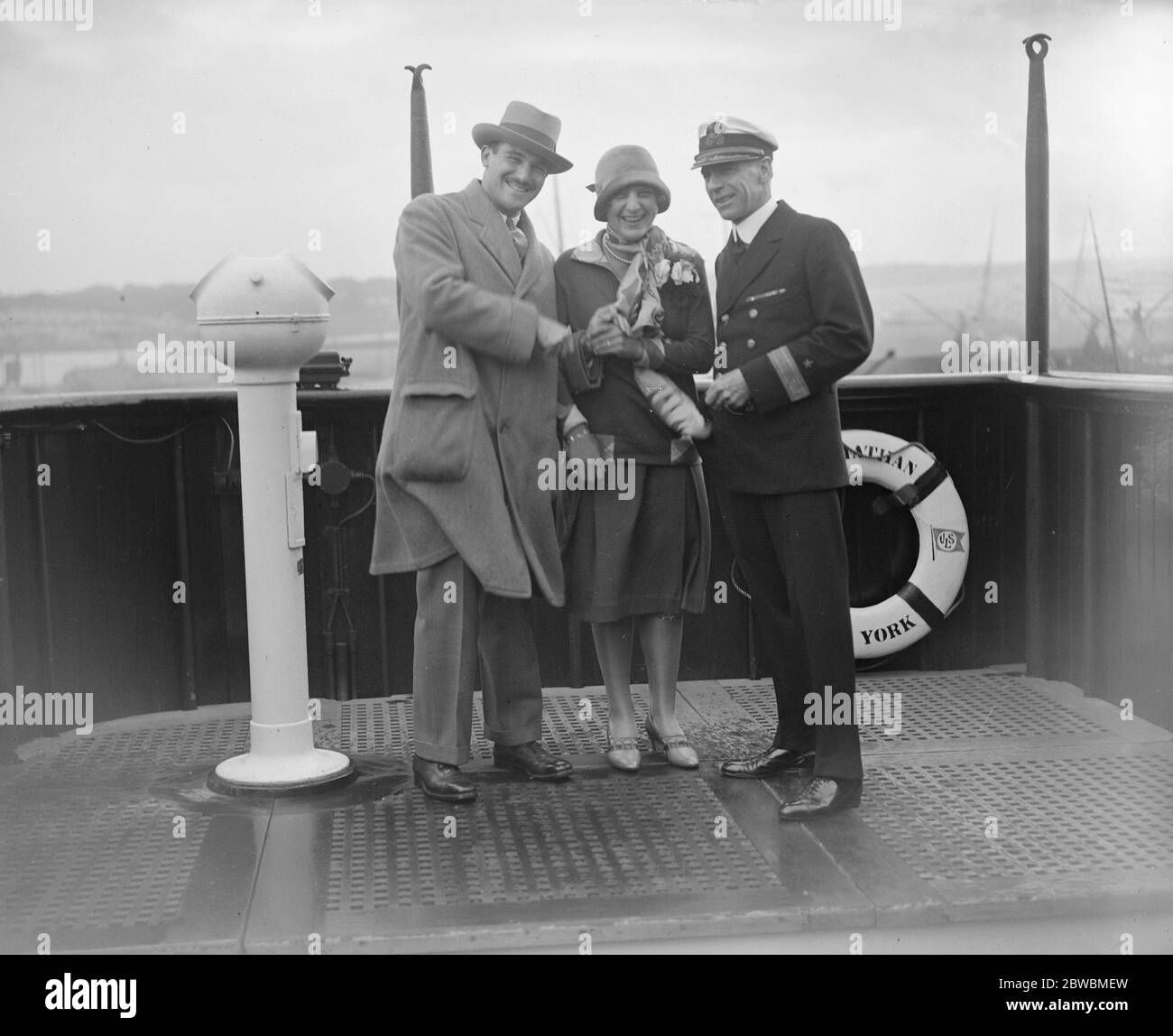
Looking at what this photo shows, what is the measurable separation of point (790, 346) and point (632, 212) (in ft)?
1.77

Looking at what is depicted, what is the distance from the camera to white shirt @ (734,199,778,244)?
11.6ft

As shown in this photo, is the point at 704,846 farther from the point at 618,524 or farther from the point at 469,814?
the point at 618,524

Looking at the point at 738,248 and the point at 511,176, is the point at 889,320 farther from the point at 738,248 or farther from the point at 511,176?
the point at 511,176

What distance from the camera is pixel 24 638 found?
409cm

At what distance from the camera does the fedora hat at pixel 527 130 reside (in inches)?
137

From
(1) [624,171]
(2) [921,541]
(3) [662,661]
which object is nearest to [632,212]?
(1) [624,171]

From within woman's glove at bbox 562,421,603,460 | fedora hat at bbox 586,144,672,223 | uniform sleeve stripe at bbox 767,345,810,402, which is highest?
fedora hat at bbox 586,144,672,223

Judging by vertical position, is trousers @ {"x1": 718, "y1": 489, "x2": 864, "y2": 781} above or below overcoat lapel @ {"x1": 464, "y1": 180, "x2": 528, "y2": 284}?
below

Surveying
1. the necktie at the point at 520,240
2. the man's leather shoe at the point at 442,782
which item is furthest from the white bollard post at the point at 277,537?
the necktie at the point at 520,240

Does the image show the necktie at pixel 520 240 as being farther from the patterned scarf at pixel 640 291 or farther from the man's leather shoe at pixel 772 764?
the man's leather shoe at pixel 772 764

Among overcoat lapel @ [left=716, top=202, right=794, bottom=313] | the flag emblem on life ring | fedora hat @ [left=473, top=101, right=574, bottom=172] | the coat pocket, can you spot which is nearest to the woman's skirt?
the coat pocket

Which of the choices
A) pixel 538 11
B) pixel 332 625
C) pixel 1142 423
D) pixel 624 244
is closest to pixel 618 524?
pixel 624 244

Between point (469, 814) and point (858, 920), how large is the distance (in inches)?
41.0

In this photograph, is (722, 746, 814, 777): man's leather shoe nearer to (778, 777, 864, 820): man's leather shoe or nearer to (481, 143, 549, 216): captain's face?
(778, 777, 864, 820): man's leather shoe
